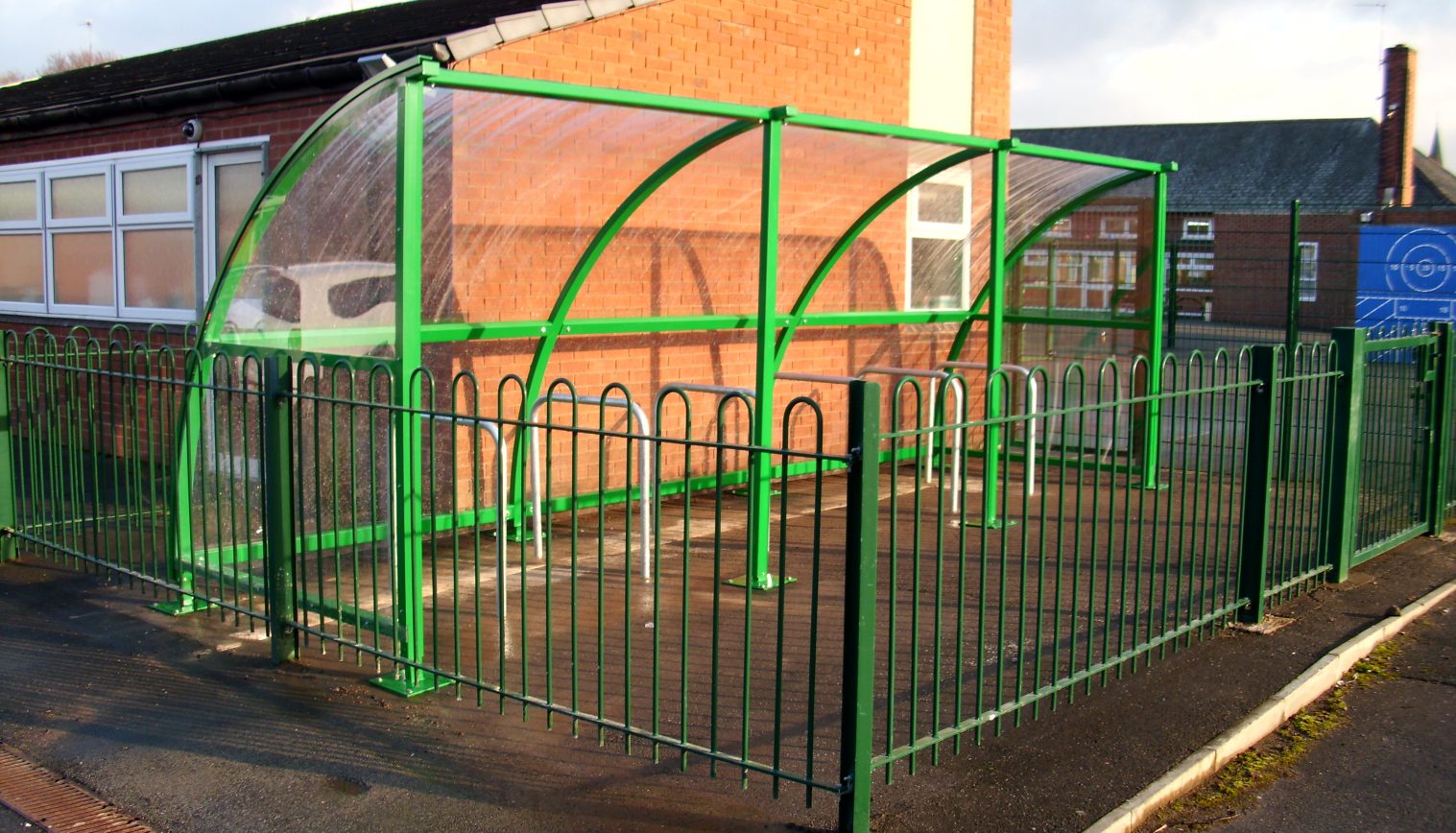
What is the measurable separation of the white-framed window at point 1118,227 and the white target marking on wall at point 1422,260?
1302cm

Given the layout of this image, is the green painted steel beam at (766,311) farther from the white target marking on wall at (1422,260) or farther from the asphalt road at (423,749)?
the white target marking on wall at (1422,260)

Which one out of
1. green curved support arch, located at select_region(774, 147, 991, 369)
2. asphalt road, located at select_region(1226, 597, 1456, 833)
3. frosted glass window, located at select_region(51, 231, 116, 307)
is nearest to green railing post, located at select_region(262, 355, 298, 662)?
asphalt road, located at select_region(1226, 597, 1456, 833)

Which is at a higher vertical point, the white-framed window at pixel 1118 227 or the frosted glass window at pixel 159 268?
the white-framed window at pixel 1118 227

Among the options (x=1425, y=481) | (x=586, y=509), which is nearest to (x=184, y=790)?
(x=586, y=509)

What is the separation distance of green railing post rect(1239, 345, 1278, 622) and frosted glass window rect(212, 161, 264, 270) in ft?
22.0

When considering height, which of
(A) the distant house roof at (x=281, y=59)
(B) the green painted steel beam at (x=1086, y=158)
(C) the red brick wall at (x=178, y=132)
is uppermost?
(A) the distant house roof at (x=281, y=59)

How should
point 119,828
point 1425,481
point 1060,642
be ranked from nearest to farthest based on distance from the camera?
point 119,828, point 1060,642, point 1425,481

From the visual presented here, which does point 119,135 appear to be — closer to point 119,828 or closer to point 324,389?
point 324,389

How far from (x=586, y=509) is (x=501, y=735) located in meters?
4.37

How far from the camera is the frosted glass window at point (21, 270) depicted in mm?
11781

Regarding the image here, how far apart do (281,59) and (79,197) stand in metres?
2.85

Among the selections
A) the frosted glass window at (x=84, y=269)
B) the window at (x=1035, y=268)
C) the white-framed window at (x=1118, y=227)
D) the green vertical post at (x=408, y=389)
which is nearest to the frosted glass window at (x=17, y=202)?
the frosted glass window at (x=84, y=269)

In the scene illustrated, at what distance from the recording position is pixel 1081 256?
10703mm

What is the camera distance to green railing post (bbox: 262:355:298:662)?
17.6 feet
